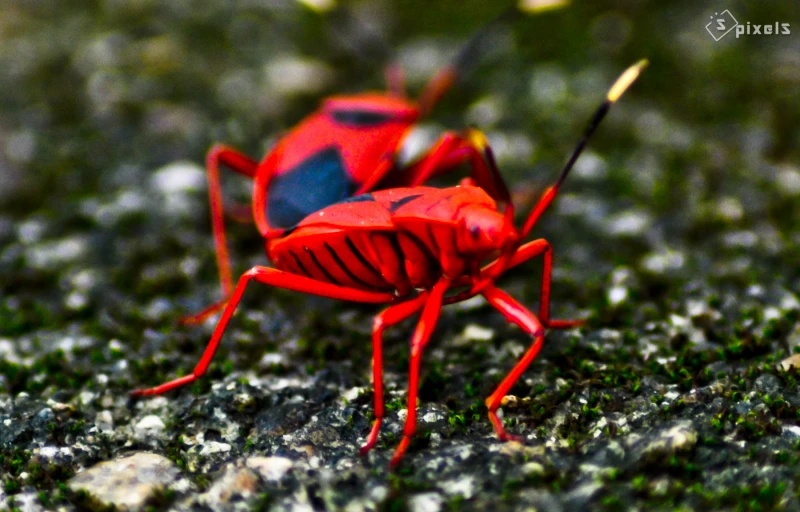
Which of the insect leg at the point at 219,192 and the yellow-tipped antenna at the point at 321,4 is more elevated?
the yellow-tipped antenna at the point at 321,4

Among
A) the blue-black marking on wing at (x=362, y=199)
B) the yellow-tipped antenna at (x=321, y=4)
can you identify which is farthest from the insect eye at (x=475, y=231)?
the yellow-tipped antenna at (x=321, y=4)

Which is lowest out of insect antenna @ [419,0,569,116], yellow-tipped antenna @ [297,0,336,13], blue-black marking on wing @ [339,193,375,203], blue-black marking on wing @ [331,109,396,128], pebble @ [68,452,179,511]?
pebble @ [68,452,179,511]

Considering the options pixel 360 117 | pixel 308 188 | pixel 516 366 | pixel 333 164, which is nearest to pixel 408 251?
pixel 516 366

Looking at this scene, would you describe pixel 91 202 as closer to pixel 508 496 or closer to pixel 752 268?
pixel 508 496

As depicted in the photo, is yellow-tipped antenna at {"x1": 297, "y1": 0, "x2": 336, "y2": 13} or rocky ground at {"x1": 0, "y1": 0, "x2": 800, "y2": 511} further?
yellow-tipped antenna at {"x1": 297, "y1": 0, "x2": 336, "y2": 13}

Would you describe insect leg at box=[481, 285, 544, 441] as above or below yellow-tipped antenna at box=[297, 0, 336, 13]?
below

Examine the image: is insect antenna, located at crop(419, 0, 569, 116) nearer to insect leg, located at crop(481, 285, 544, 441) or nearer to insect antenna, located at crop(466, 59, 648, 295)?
insect antenna, located at crop(466, 59, 648, 295)

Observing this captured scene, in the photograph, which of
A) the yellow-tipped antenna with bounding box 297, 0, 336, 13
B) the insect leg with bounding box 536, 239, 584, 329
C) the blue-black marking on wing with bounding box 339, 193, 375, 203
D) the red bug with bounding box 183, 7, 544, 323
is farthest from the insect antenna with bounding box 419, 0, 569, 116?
the insect leg with bounding box 536, 239, 584, 329

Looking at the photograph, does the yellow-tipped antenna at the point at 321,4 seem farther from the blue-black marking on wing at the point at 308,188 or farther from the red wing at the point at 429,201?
the red wing at the point at 429,201
